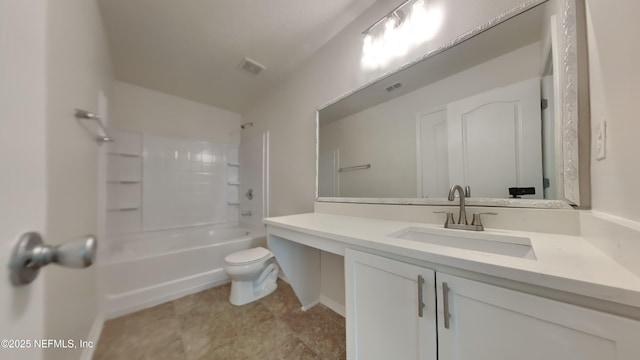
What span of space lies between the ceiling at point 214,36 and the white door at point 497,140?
1.13 meters

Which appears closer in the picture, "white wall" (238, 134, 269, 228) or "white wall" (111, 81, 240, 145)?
"white wall" (111, 81, 240, 145)

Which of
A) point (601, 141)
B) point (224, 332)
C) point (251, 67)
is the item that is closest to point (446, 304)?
point (601, 141)

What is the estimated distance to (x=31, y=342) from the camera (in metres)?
0.30

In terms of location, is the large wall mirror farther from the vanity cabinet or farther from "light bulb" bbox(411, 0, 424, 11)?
the vanity cabinet

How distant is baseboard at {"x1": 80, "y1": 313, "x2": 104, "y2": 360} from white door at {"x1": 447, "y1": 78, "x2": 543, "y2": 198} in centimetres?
232

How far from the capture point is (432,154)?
119cm

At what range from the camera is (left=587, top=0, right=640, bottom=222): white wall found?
0.51 metres

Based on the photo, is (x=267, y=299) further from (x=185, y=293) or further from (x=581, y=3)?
(x=581, y=3)

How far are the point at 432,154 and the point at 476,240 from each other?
51cm

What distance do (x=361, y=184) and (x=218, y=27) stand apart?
1.72m

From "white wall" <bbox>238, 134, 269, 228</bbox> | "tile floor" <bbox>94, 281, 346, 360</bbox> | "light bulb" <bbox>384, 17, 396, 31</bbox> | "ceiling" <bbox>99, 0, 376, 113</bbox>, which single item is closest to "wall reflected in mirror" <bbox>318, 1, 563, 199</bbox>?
"light bulb" <bbox>384, 17, 396, 31</bbox>

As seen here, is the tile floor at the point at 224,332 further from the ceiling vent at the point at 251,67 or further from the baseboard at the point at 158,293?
the ceiling vent at the point at 251,67

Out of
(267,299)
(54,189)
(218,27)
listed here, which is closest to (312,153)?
(218,27)

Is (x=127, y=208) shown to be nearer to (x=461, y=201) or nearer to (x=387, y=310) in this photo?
(x=387, y=310)
